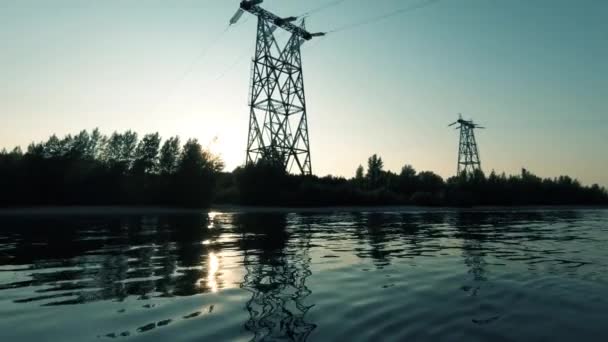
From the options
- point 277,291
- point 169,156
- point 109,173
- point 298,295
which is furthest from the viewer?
point 169,156

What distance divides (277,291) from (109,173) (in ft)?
156

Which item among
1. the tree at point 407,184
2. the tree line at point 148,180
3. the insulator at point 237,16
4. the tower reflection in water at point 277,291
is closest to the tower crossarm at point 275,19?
the insulator at point 237,16

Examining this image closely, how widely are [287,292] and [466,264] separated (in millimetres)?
6657

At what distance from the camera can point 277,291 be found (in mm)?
7414

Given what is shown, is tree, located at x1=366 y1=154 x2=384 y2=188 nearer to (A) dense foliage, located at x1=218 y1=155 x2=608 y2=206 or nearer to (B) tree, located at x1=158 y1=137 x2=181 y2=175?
(A) dense foliage, located at x1=218 y1=155 x2=608 y2=206

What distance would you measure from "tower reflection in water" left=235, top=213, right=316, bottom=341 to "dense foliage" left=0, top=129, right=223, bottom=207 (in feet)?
125

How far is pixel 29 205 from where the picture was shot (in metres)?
42.8

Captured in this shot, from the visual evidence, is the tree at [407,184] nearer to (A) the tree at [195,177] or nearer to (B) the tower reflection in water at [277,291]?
(A) the tree at [195,177]

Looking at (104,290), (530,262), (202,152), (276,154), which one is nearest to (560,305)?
(530,262)

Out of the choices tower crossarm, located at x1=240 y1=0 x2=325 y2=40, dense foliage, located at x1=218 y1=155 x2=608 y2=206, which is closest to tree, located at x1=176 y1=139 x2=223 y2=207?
dense foliage, located at x1=218 y1=155 x2=608 y2=206

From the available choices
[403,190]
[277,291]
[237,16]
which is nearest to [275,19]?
[237,16]

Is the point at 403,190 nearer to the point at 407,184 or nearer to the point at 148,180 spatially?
the point at 407,184

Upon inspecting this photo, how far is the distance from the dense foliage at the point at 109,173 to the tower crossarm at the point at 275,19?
20.2m

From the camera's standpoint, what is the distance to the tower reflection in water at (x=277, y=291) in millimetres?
5074
